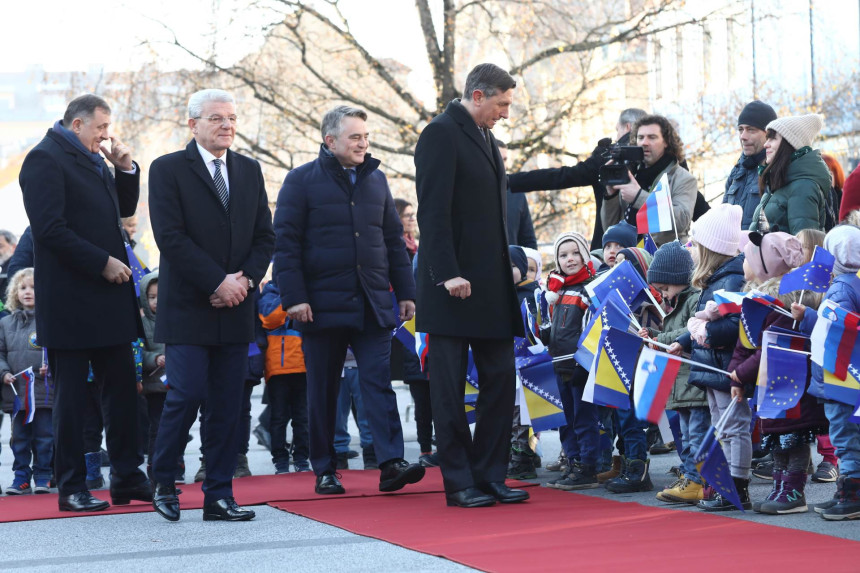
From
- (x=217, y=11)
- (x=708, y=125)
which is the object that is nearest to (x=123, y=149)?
(x=217, y=11)

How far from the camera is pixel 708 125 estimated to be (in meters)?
23.7

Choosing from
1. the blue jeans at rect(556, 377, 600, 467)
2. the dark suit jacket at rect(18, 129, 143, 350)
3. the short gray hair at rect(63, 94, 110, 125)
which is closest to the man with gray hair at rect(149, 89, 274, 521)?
the dark suit jacket at rect(18, 129, 143, 350)

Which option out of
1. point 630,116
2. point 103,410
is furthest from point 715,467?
point 630,116

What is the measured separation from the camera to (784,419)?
6.50m

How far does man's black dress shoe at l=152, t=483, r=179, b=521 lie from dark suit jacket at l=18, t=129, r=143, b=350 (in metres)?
0.92

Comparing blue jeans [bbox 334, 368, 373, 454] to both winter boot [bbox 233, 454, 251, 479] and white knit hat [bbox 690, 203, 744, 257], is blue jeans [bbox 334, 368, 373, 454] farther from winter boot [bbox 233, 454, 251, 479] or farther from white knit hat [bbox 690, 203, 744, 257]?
white knit hat [bbox 690, 203, 744, 257]

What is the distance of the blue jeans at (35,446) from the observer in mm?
8914

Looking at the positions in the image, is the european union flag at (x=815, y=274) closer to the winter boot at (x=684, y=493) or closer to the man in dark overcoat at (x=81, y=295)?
the winter boot at (x=684, y=493)

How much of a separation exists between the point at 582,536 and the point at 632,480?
73.4 inches

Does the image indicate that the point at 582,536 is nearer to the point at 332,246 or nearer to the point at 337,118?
the point at 332,246

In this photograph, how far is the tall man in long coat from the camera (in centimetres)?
697

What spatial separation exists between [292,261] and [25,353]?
8.30ft

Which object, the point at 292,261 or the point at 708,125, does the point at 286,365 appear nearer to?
the point at 292,261

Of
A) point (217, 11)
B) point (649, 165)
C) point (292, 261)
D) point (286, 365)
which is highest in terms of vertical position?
point (217, 11)
